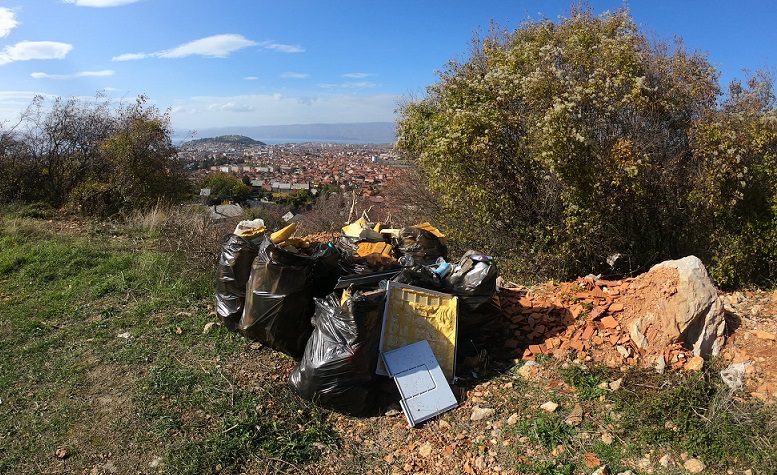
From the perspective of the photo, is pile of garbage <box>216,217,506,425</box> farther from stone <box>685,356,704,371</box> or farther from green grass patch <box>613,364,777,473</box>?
stone <box>685,356,704,371</box>

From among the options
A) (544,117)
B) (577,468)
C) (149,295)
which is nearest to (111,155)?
(149,295)

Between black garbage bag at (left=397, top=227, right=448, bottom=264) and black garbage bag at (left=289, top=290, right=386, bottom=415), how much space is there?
5.25 feet

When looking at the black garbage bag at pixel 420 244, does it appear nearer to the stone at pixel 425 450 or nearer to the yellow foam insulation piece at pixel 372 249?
the yellow foam insulation piece at pixel 372 249

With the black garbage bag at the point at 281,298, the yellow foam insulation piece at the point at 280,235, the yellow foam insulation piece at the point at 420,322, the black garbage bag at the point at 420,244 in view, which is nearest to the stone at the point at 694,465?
the yellow foam insulation piece at the point at 420,322

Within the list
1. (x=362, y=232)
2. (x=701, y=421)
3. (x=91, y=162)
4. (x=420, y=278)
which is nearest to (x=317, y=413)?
(x=420, y=278)

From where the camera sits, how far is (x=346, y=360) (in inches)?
128

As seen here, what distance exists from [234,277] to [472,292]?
1.97 metres

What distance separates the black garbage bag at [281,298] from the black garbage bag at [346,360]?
18.8 inches

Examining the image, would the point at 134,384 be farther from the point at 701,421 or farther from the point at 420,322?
the point at 701,421

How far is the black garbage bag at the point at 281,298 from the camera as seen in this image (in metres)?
3.80

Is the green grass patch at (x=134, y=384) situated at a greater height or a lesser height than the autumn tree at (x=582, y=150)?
lesser

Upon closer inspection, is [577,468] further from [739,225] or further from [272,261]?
[739,225]

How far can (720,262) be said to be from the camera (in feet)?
16.5

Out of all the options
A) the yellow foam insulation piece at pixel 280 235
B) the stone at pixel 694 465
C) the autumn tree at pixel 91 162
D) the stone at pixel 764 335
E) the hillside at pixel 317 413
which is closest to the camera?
the stone at pixel 694 465
